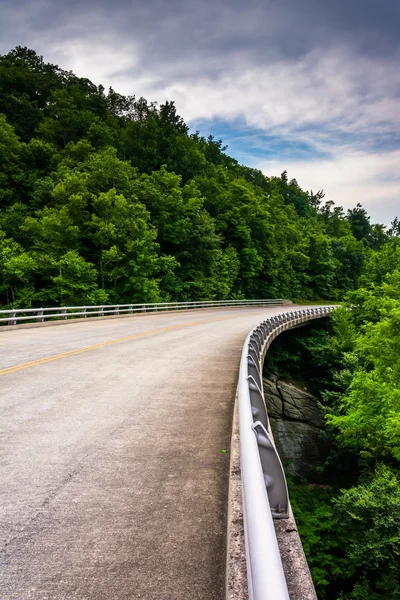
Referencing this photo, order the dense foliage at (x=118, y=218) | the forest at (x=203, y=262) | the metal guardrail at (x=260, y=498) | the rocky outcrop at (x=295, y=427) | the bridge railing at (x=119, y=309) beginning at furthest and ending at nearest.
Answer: the dense foliage at (x=118, y=218), the bridge railing at (x=119, y=309), the rocky outcrop at (x=295, y=427), the forest at (x=203, y=262), the metal guardrail at (x=260, y=498)

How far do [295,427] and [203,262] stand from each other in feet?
96.8

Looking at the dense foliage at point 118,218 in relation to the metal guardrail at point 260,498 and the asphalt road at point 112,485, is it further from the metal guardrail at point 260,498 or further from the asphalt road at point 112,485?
the metal guardrail at point 260,498

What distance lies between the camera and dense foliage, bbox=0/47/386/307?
35.4 metres

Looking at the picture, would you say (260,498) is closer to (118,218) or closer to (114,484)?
(114,484)

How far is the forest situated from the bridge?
6.82 metres

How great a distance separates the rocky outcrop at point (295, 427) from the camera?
20.9 meters

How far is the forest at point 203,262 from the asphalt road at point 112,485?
707 centimetres

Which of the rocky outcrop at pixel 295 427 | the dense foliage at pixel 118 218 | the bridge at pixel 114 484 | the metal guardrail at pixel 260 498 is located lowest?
the rocky outcrop at pixel 295 427

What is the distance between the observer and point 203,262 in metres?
50.8

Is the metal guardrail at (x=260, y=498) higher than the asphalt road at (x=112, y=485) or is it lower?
higher

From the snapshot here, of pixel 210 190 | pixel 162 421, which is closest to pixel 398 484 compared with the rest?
pixel 162 421

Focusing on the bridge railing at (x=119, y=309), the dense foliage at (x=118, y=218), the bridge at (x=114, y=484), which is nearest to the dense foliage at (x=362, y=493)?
the bridge at (x=114, y=484)

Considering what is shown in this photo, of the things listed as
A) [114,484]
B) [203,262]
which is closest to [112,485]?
[114,484]

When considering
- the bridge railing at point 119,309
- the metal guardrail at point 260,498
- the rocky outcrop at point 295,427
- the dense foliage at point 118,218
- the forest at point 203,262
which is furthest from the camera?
the dense foliage at point 118,218
